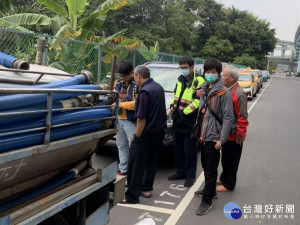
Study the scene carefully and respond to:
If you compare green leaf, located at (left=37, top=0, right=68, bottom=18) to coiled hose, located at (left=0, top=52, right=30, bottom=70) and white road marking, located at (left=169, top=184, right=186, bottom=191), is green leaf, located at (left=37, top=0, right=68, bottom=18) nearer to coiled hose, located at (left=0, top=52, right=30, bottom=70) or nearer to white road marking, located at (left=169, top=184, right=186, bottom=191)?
white road marking, located at (left=169, top=184, right=186, bottom=191)

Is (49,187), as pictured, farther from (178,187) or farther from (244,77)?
(244,77)

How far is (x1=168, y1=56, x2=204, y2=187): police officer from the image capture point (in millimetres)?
4984

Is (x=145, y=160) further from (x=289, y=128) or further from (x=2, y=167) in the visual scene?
(x=289, y=128)

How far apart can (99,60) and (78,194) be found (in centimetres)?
707

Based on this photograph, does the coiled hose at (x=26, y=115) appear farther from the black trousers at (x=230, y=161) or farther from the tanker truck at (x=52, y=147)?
the black trousers at (x=230, y=161)

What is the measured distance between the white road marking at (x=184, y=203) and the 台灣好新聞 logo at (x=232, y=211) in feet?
1.66

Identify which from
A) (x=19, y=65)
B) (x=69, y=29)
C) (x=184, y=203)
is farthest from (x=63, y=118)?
(x=69, y=29)

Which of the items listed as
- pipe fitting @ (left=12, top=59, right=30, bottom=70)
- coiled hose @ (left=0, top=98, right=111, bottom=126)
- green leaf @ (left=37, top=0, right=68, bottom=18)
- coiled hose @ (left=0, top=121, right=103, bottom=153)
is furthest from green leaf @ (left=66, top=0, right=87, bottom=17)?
coiled hose @ (left=0, top=98, right=111, bottom=126)

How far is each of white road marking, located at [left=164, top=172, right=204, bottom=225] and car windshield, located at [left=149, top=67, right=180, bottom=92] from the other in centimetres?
239

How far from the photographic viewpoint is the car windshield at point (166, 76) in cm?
720

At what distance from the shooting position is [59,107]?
2.48 m

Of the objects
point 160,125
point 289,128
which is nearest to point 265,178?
point 160,125

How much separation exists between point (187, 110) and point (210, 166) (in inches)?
40.9

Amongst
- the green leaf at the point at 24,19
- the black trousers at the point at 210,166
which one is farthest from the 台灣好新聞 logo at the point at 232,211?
the green leaf at the point at 24,19
